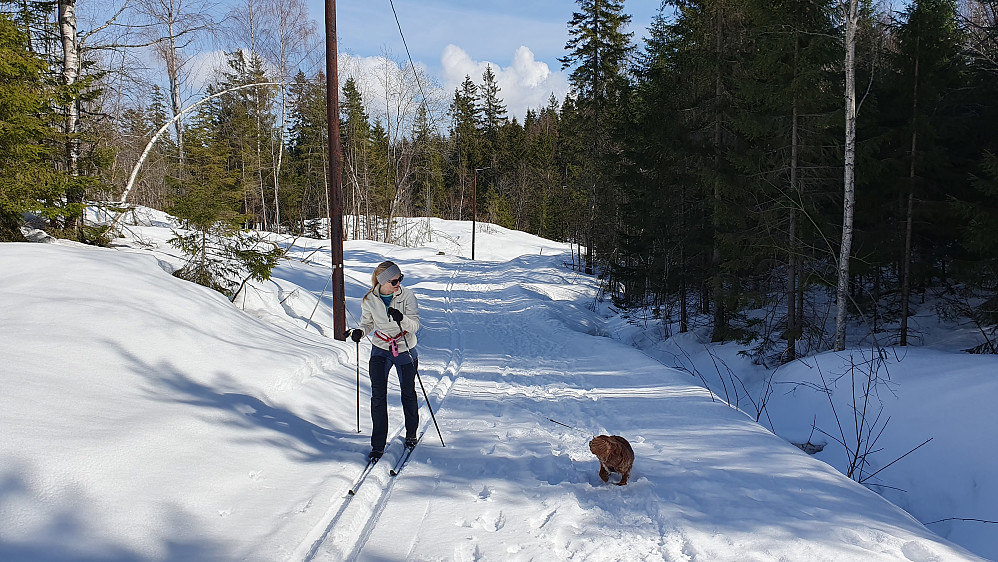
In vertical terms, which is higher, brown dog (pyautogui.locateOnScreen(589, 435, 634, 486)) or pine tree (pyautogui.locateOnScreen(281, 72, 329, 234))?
pine tree (pyautogui.locateOnScreen(281, 72, 329, 234))

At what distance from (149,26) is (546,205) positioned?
198ft

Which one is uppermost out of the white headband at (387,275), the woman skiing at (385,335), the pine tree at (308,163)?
the pine tree at (308,163)

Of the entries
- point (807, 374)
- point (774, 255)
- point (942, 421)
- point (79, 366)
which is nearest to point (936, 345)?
point (774, 255)

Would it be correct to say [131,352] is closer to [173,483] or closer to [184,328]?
[184,328]

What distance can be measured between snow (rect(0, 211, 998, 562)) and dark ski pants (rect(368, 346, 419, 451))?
364 mm

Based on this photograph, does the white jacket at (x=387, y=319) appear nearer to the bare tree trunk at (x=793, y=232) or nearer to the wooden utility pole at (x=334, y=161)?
the wooden utility pole at (x=334, y=161)

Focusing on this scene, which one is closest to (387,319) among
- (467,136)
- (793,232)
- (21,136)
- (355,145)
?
(21,136)

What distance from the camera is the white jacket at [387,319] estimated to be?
5191 millimetres

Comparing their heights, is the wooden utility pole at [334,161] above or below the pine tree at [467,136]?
below

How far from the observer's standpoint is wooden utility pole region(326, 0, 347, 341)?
371 inches

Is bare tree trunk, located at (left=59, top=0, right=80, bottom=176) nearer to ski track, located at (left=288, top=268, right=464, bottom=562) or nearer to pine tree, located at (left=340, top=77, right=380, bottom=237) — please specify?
ski track, located at (left=288, top=268, right=464, bottom=562)

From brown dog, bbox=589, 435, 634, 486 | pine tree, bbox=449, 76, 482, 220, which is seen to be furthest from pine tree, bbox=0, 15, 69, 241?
pine tree, bbox=449, 76, 482, 220

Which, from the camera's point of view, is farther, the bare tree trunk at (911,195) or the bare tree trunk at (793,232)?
the bare tree trunk at (911,195)

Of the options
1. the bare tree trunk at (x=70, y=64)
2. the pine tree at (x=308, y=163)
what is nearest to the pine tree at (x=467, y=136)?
the pine tree at (x=308, y=163)
